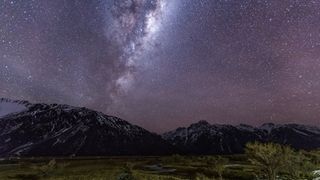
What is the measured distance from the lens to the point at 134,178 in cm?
6725

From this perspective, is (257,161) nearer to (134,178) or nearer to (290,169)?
(290,169)

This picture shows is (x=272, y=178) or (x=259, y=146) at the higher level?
(x=259, y=146)

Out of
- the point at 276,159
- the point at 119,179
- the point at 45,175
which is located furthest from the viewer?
the point at 45,175

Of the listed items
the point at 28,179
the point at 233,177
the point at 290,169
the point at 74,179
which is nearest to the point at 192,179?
the point at 233,177

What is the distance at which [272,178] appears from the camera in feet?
237

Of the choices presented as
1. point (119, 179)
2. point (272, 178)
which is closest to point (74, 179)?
point (119, 179)

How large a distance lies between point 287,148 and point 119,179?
37896 millimetres

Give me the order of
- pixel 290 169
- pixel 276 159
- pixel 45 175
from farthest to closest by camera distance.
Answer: pixel 45 175 → pixel 290 169 → pixel 276 159

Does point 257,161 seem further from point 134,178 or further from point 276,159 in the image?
point 134,178

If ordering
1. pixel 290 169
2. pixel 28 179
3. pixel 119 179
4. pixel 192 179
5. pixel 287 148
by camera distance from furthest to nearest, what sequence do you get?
1. pixel 28 179
2. pixel 192 179
3. pixel 290 169
4. pixel 287 148
5. pixel 119 179

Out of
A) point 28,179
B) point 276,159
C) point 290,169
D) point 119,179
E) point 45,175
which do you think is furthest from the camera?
point 45,175

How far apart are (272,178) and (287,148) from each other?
1172 cm

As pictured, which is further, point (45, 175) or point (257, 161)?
point (45, 175)

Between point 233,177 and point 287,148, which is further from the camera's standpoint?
point 233,177
